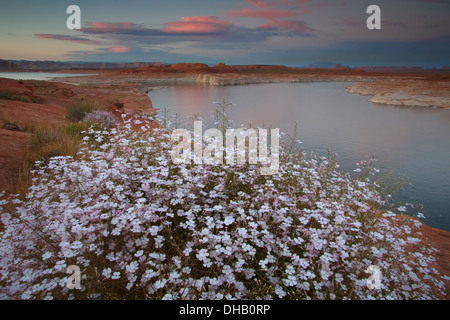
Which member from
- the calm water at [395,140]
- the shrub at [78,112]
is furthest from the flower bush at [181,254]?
the shrub at [78,112]

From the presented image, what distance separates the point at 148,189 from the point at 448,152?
13.5 meters

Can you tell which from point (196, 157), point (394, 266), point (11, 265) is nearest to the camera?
point (11, 265)

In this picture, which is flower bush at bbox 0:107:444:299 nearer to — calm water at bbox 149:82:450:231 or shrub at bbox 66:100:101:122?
calm water at bbox 149:82:450:231

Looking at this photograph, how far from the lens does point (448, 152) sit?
10.7m

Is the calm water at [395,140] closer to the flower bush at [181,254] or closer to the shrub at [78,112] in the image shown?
the flower bush at [181,254]

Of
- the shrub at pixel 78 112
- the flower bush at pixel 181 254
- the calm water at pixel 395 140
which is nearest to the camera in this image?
the flower bush at pixel 181 254

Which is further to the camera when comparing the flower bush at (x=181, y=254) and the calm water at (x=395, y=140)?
the calm water at (x=395, y=140)

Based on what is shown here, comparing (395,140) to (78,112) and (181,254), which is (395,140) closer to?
(181,254)

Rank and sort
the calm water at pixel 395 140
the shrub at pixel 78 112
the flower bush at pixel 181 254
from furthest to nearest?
the shrub at pixel 78 112 → the calm water at pixel 395 140 → the flower bush at pixel 181 254

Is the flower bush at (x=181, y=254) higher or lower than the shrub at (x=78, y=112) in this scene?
lower

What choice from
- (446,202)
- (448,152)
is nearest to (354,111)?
(448,152)

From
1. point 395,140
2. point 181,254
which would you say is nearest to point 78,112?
point 181,254

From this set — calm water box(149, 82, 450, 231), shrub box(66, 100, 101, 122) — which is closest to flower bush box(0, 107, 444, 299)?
calm water box(149, 82, 450, 231)
